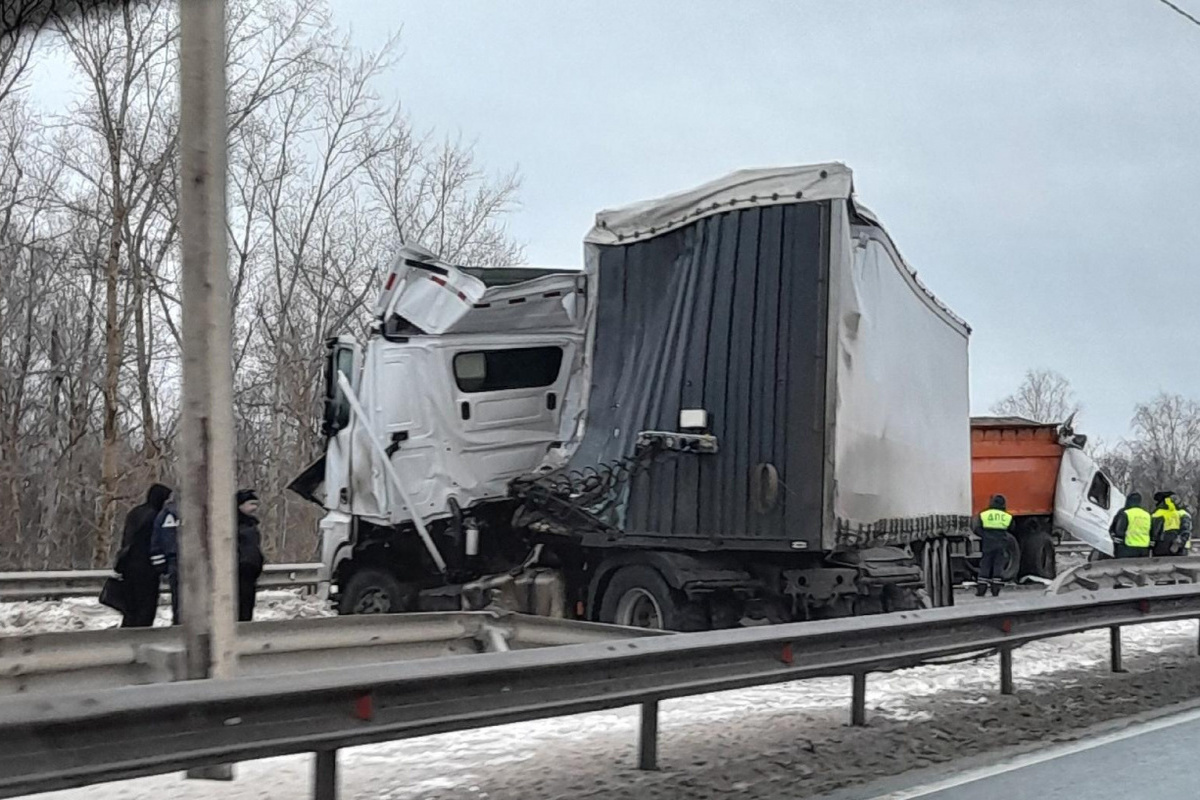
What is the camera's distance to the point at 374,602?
43.0ft

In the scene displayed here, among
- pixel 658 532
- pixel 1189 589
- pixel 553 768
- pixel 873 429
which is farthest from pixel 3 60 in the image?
pixel 1189 589

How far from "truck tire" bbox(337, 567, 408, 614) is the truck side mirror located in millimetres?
1504

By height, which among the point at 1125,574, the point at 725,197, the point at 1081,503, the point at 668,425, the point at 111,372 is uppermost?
the point at 725,197

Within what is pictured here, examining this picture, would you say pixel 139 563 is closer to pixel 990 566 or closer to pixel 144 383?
pixel 990 566

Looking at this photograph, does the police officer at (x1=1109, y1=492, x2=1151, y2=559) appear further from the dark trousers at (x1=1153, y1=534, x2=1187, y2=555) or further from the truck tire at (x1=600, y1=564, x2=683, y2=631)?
the truck tire at (x1=600, y1=564, x2=683, y2=631)

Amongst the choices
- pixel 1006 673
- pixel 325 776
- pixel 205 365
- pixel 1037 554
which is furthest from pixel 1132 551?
pixel 325 776

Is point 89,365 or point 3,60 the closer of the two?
point 3,60

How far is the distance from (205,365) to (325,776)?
1.98 m

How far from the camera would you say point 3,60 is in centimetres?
1566

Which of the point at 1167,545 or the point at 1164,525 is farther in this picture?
the point at 1167,545

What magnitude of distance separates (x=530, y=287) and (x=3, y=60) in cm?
794

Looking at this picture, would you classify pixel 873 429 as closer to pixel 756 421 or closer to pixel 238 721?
pixel 756 421

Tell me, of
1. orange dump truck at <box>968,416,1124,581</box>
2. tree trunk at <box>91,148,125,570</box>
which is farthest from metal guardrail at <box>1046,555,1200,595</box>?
tree trunk at <box>91,148,125,570</box>

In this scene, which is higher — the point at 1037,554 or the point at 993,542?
the point at 993,542
